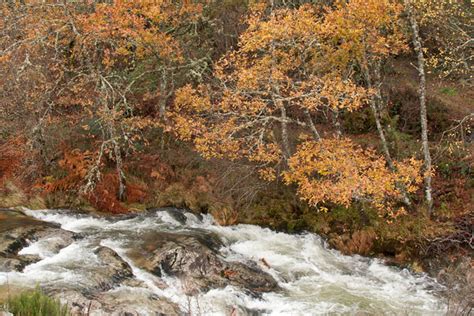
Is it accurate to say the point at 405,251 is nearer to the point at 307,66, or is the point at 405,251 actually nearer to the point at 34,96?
the point at 307,66

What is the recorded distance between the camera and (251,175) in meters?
17.4

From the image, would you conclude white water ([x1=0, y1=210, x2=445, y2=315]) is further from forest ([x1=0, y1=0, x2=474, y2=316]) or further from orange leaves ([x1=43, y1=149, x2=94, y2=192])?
orange leaves ([x1=43, y1=149, x2=94, y2=192])

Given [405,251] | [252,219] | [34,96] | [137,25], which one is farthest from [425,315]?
[34,96]

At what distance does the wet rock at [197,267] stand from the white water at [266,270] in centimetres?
27

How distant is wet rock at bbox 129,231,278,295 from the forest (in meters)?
0.39

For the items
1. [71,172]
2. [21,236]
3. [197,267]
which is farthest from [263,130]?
[71,172]

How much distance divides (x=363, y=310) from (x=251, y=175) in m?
7.40

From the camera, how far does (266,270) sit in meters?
13.1

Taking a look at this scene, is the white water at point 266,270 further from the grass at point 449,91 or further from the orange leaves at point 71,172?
the grass at point 449,91

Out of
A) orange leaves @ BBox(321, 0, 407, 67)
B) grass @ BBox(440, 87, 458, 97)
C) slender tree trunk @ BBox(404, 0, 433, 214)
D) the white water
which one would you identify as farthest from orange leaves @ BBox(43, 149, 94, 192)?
grass @ BBox(440, 87, 458, 97)

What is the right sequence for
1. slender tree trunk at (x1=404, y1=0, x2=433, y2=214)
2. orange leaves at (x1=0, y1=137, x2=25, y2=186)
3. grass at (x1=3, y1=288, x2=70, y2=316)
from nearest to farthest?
grass at (x1=3, y1=288, x2=70, y2=316)
slender tree trunk at (x1=404, y1=0, x2=433, y2=214)
orange leaves at (x1=0, y1=137, x2=25, y2=186)

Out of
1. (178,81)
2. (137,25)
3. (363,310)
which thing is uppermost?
(137,25)

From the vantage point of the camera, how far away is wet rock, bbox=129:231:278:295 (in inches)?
463

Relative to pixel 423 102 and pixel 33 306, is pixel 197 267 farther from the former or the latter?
pixel 423 102
